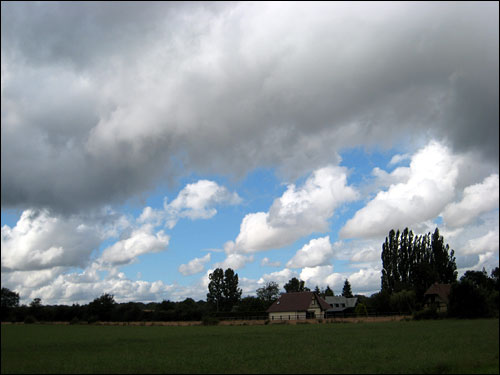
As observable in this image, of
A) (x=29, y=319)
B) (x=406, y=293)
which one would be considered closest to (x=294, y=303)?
(x=406, y=293)

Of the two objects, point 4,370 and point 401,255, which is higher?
point 401,255

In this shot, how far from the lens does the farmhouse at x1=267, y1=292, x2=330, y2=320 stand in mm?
79000

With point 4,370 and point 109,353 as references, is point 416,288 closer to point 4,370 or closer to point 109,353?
point 109,353

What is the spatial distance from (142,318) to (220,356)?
169ft

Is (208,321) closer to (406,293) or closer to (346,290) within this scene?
(406,293)

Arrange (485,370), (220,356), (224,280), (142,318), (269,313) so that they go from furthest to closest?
(224,280) → (269,313) → (142,318) → (220,356) → (485,370)

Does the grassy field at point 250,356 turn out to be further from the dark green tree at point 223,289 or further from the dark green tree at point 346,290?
the dark green tree at point 346,290

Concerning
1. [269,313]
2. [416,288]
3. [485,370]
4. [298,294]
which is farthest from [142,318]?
[485,370]

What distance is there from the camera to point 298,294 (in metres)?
85.7

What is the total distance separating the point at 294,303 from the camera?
82188mm

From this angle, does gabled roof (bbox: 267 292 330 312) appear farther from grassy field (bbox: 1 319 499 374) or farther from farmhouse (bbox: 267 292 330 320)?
grassy field (bbox: 1 319 499 374)

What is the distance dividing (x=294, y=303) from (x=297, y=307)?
171 cm

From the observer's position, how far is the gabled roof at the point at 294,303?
264 ft

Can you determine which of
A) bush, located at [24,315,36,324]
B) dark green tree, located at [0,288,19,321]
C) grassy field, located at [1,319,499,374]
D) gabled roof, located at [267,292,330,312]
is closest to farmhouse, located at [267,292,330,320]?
gabled roof, located at [267,292,330,312]
